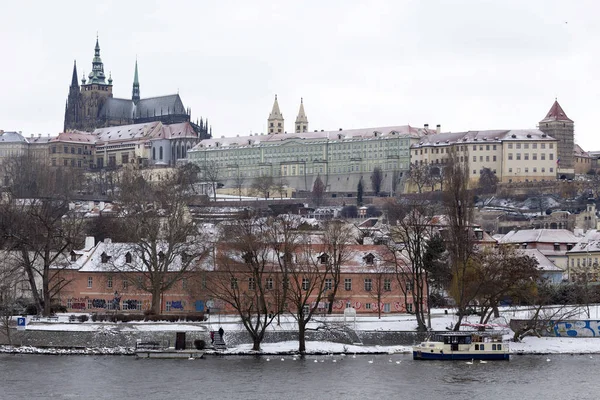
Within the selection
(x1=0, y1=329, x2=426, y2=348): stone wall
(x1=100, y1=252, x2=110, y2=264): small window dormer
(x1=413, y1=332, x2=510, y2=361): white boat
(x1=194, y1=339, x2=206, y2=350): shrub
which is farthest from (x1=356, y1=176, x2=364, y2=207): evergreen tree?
(x1=194, y1=339, x2=206, y2=350): shrub

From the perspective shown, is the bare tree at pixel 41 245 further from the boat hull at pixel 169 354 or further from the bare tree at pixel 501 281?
the bare tree at pixel 501 281

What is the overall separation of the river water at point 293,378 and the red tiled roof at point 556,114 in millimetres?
136553

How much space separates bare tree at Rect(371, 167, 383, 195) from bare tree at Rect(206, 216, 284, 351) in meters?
124

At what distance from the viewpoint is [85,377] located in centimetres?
4581

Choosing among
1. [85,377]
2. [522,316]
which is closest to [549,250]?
[522,316]

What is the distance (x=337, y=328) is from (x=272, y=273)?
15.9 feet

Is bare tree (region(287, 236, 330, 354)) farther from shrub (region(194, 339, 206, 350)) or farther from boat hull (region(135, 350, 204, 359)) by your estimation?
boat hull (region(135, 350, 204, 359))

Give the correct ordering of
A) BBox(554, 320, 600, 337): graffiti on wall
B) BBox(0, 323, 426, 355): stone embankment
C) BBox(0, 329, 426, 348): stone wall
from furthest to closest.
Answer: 1. BBox(554, 320, 600, 337): graffiti on wall
2. BBox(0, 329, 426, 348): stone wall
3. BBox(0, 323, 426, 355): stone embankment

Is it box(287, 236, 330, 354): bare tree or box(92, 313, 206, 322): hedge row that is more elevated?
box(287, 236, 330, 354): bare tree

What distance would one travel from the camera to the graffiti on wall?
5684cm

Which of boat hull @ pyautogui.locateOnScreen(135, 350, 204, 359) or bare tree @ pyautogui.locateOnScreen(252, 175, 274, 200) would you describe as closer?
boat hull @ pyautogui.locateOnScreen(135, 350, 204, 359)

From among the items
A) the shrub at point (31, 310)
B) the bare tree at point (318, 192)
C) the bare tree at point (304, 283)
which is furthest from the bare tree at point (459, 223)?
the bare tree at point (318, 192)

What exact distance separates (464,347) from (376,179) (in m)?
134

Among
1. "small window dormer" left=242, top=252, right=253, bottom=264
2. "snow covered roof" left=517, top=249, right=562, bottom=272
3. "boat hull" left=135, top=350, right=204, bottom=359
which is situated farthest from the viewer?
"snow covered roof" left=517, top=249, right=562, bottom=272
